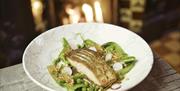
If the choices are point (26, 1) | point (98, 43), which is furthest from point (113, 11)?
point (98, 43)

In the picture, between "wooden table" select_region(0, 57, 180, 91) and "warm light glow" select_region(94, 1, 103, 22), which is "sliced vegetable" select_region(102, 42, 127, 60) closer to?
"wooden table" select_region(0, 57, 180, 91)

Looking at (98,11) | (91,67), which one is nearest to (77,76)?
(91,67)

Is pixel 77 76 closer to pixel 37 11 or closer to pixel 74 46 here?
pixel 74 46

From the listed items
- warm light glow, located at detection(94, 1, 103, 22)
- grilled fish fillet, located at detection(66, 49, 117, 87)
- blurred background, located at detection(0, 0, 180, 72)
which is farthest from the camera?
warm light glow, located at detection(94, 1, 103, 22)

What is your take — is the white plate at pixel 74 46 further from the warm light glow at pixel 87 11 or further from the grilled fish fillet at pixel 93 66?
the warm light glow at pixel 87 11

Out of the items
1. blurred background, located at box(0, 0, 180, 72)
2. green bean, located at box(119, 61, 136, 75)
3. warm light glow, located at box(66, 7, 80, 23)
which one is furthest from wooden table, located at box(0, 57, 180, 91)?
warm light glow, located at box(66, 7, 80, 23)

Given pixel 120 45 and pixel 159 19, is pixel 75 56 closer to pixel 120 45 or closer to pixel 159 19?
pixel 120 45
